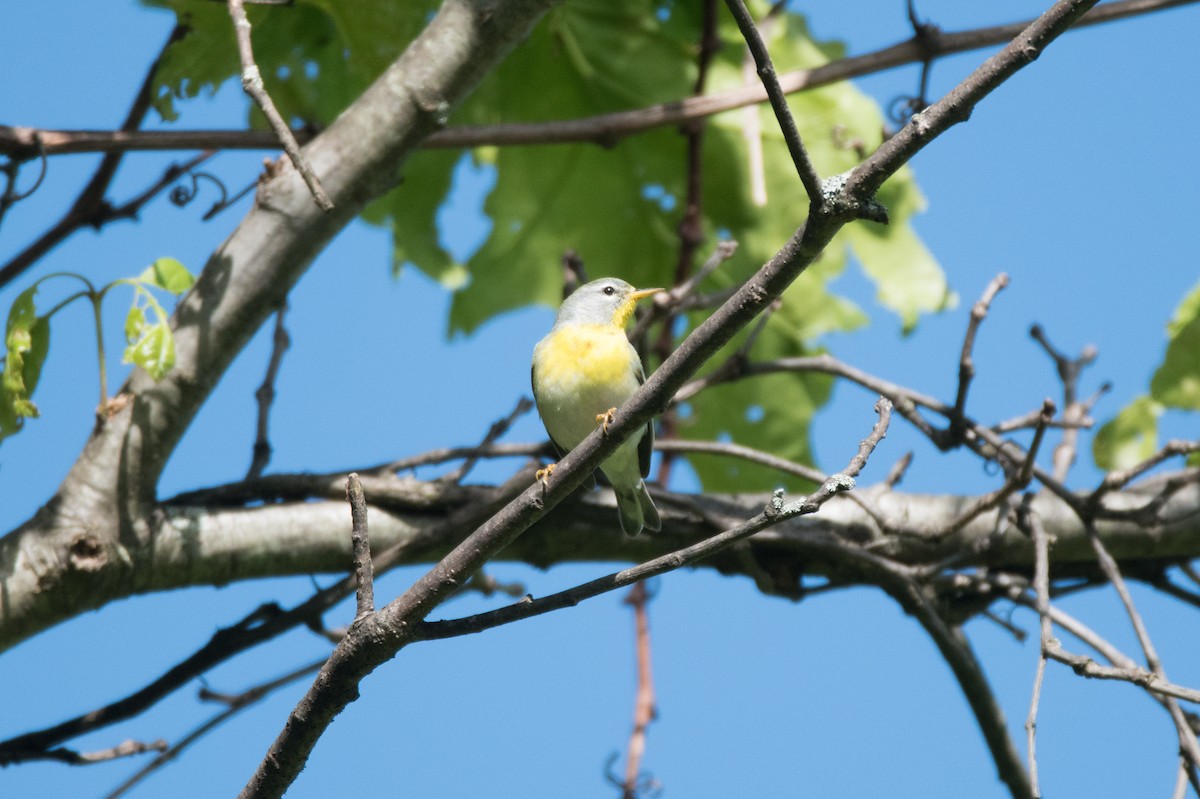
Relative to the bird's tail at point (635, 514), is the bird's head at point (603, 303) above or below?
above

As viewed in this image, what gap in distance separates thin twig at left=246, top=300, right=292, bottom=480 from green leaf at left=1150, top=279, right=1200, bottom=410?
3.11 metres

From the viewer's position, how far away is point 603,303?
4.67 m

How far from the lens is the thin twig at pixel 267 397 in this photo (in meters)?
3.63

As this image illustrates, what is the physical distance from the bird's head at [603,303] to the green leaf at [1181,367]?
6.28 feet

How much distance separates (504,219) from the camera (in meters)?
4.85

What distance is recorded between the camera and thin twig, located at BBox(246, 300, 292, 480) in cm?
363

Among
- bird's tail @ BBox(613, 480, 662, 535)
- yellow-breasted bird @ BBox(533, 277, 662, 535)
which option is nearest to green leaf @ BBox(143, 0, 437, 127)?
yellow-breasted bird @ BBox(533, 277, 662, 535)

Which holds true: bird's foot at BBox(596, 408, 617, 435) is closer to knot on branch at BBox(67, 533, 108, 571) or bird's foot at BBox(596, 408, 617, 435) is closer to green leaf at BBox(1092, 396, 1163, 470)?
knot on branch at BBox(67, 533, 108, 571)

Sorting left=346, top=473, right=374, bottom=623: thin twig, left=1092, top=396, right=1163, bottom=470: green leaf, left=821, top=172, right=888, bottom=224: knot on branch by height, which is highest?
left=1092, top=396, right=1163, bottom=470: green leaf

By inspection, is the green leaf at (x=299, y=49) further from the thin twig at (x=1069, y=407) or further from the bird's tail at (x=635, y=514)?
the thin twig at (x=1069, y=407)

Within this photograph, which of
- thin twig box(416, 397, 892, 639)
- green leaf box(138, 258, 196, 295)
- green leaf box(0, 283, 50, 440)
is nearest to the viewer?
thin twig box(416, 397, 892, 639)

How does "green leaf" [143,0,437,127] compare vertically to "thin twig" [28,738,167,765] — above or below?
above

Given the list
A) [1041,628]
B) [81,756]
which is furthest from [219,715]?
[1041,628]

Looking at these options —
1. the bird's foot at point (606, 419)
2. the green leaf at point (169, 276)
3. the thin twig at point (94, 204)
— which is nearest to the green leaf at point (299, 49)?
the thin twig at point (94, 204)
